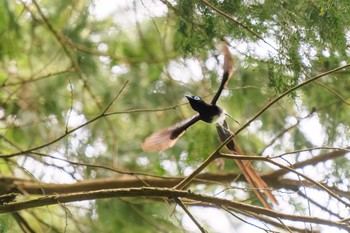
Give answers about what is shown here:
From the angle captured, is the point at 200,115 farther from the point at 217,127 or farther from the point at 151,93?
the point at 151,93

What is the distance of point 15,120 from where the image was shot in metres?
2.49

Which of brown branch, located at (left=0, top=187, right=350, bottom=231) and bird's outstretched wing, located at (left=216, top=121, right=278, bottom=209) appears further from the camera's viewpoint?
bird's outstretched wing, located at (left=216, top=121, right=278, bottom=209)

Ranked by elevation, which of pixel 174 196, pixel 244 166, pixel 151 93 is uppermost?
pixel 151 93

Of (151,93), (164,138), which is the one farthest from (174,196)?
(151,93)

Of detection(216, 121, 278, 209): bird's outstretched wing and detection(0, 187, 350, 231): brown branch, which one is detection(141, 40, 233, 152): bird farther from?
detection(0, 187, 350, 231): brown branch

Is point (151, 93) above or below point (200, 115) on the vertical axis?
above

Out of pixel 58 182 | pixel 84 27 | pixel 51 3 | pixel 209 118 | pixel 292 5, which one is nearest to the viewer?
pixel 209 118

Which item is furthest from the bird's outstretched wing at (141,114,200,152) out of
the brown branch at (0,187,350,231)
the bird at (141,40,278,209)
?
the brown branch at (0,187,350,231)

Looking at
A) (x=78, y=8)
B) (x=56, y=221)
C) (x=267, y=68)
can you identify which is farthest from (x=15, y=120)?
(x=267, y=68)

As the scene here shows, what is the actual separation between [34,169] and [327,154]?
1081 millimetres

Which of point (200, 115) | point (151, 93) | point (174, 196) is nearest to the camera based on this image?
point (174, 196)

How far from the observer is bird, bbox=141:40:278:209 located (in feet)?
5.08

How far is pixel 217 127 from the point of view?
1.66 metres

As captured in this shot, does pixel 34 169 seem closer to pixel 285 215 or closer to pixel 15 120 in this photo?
pixel 15 120
